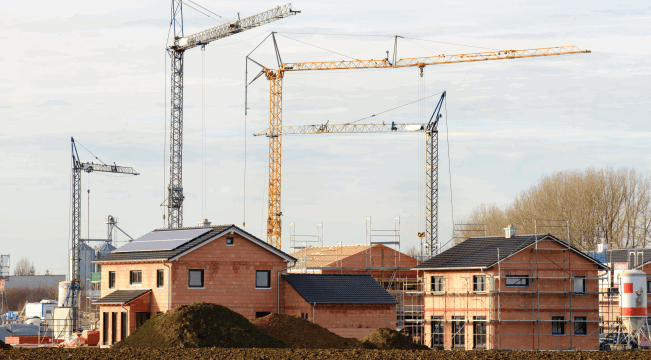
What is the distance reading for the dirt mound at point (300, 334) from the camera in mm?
40062

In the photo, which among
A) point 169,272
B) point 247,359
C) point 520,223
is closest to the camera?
point 247,359

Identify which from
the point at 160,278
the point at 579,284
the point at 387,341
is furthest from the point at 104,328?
the point at 579,284

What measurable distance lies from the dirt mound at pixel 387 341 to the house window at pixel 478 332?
43.2 feet

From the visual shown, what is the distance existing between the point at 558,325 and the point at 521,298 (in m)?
3.01

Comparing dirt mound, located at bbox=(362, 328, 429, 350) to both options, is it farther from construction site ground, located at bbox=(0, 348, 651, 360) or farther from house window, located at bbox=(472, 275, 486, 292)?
house window, located at bbox=(472, 275, 486, 292)

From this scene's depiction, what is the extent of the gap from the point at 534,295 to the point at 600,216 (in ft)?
145

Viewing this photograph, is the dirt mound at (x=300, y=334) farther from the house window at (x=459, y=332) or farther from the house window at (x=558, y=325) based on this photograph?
the house window at (x=558, y=325)

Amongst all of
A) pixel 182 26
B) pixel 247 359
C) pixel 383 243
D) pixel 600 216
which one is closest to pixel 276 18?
pixel 182 26

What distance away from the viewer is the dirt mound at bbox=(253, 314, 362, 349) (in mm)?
40062

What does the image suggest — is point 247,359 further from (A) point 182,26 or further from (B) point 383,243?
(A) point 182,26

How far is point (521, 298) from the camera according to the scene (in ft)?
172

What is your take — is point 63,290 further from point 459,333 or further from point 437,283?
point 459,333

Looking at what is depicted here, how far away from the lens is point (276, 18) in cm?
8925

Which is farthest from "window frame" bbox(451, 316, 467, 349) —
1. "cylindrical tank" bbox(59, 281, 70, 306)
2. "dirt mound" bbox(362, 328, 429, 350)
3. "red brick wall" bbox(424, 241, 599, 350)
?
"cylindrical tank" bbox(59, 281, 70, 306)
